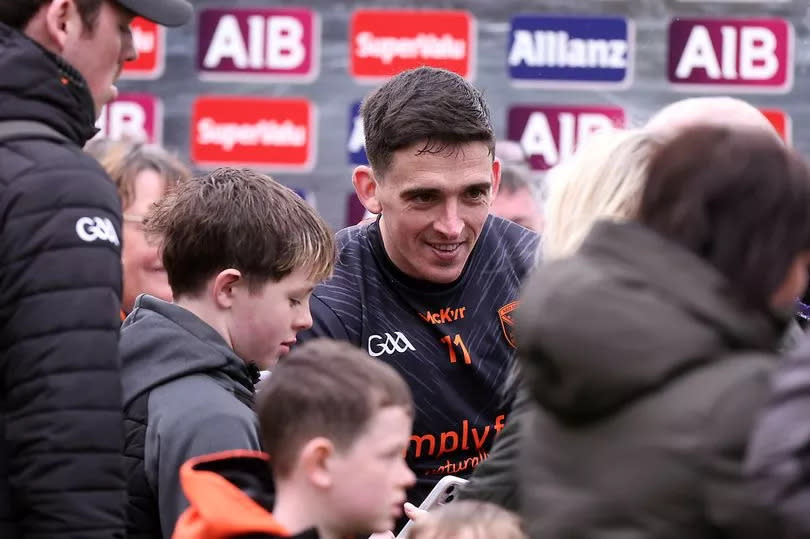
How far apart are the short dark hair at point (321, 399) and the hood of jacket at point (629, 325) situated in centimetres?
42

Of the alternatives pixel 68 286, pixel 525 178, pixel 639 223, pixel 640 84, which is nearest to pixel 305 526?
pixel 68 286

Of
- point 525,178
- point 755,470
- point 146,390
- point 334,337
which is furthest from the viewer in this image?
point 525,178

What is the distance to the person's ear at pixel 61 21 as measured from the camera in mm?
2375

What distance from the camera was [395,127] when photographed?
3.16 metres

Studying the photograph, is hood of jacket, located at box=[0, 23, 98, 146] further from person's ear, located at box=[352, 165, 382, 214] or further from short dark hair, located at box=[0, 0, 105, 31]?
person's ear, located at box=[352, 165, 382, 214]

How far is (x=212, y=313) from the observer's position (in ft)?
8.81

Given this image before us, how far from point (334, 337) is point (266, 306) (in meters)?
0.38

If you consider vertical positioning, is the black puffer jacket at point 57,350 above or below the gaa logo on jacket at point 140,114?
Answer: below

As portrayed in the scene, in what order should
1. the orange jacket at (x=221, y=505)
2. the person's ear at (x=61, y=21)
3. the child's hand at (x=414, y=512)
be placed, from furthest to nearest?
the child's hand at (x=414, y=512) → the person's ear at (x=61, y=21) → the orange jacket at (x=221, y=505)

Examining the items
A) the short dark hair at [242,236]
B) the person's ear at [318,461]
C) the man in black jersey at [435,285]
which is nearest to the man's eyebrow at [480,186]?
the man in black jersey at [435,285]

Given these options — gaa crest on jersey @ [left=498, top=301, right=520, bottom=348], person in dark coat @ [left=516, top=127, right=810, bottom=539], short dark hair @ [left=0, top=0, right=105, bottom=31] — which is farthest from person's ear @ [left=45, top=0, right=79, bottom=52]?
gaa crest on jersey @ [left=498, top=301, right=520, bottom=348]

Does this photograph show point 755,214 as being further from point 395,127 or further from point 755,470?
point 395,127

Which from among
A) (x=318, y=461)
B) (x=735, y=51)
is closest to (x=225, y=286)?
(x=318, y=461)

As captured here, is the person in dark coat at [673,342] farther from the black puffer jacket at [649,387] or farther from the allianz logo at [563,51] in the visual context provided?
the allianz logo at [563,51]
